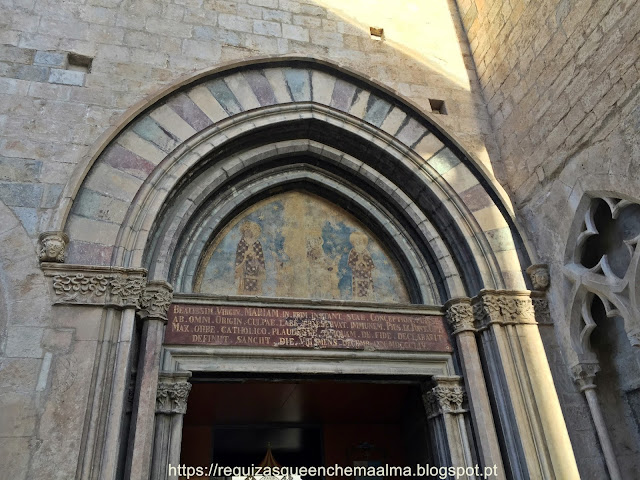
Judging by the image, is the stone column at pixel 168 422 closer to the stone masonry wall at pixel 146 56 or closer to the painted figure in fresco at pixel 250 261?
the painted figure in fresco at pixel 250 261

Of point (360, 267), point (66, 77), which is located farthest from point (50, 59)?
point (360, 267)

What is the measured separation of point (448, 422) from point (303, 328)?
1.63 metres

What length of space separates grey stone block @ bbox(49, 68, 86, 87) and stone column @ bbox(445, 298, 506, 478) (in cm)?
438

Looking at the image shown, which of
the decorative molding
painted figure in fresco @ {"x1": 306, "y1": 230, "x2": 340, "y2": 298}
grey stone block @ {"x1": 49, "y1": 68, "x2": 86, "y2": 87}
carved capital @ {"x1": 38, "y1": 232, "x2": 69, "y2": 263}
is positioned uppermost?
grey stone block @ {"x1": 49, "y1": 68, "x2": 86, "y2": 87}

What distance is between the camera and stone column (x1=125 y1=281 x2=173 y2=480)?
13.1 ft

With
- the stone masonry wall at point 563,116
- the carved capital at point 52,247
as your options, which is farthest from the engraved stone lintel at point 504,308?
the carved capital at point 52,247

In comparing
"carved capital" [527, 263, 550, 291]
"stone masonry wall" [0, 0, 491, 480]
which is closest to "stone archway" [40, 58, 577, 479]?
"carved capital" [527, 263, 550, 291]

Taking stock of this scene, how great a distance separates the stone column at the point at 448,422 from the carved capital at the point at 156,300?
8.75ft

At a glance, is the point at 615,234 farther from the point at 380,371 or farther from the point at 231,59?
the point at 231,59

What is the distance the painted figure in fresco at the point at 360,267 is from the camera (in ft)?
19.1

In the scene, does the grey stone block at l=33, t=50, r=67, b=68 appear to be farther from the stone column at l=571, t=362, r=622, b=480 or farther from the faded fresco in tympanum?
the stone column at l=571, t=362, r=622, b=480

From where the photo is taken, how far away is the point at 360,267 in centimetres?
600

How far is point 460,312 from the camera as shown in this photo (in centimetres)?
535

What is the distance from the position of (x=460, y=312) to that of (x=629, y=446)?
181 cm
